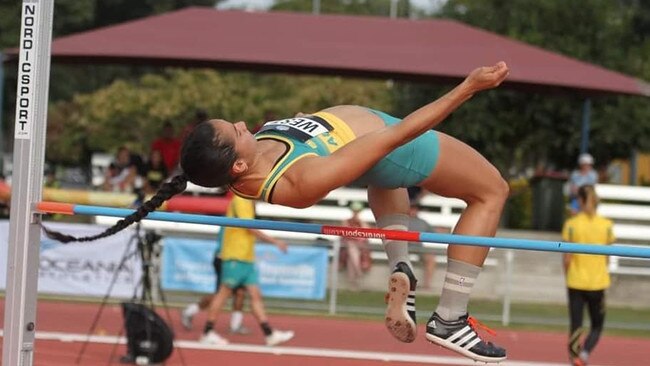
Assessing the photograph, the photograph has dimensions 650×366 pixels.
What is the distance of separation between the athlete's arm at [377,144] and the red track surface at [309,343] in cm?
555

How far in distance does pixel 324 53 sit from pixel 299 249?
3893 millimetres

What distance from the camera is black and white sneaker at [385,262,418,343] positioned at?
5.70 m

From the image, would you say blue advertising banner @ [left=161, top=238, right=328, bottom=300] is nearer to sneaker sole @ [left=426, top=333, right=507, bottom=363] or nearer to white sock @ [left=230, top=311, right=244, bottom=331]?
white sock @ [left=230, top=311, right=244, bottom=331]

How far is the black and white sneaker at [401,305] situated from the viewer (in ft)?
18.7

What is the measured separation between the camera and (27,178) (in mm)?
5703

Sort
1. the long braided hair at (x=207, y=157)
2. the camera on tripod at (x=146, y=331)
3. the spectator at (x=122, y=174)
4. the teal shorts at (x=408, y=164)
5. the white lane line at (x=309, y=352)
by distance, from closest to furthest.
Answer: the long braided hair at (x=207, y=157), the teal shorts at (x=408, y=164), the camera on tripod at (x=146, y=331), the white lane line at (x=309, y=352), the spectator at (x=122, y=174)

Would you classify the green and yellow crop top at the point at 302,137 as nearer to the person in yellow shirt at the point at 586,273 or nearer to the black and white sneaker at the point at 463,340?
the black and white sneaker at the point at 463,340

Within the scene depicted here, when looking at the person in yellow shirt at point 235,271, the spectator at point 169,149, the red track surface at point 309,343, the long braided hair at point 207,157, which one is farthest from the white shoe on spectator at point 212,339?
the long braided hair at point 207,157

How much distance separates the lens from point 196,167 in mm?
5227

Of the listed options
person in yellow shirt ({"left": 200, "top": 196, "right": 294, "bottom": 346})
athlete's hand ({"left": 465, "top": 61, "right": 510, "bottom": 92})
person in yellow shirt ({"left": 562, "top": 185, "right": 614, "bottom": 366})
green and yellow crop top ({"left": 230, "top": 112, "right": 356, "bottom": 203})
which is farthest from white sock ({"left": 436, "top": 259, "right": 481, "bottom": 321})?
person in yellow shirt ({"left": 200, "top": 196, "right": 294, "bottom": 346})

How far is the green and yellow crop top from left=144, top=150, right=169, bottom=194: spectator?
956cm

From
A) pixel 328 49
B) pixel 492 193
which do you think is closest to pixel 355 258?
pixel 328 49

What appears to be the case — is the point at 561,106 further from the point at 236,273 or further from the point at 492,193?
the point at 492,193

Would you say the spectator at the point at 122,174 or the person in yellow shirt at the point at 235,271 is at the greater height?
the spectator at the point at 122,174
